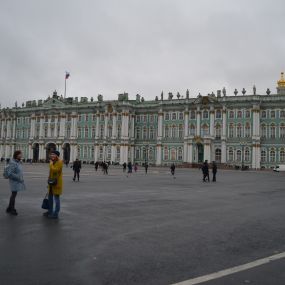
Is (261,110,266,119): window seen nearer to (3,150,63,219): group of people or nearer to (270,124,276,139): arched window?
(270,124,276,139): arched window

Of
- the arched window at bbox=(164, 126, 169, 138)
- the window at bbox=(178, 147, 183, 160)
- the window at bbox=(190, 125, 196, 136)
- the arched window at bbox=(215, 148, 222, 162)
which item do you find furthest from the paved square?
the arched window at bbox=(164, 126, 169, 138)

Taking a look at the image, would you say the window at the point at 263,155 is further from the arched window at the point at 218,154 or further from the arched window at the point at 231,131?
the arched window at the point at 218,154

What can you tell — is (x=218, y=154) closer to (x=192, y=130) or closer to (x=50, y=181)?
(x=192, y=130)

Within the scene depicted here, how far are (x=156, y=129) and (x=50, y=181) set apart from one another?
3050 inches

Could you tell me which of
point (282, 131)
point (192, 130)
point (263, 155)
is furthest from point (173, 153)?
point (282, 131)

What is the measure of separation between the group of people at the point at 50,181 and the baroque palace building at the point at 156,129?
6828 centimetres

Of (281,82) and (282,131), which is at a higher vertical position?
(281,82)

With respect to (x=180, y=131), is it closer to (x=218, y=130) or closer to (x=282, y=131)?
(x=218, y=130)

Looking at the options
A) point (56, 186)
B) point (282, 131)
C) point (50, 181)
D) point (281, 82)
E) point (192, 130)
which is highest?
point (281, 82)

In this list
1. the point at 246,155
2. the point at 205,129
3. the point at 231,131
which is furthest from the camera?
the point at 205,129

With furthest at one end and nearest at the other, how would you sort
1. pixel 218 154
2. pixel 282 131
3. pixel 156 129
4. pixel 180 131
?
1. pixel 156 129
2. pixel 180 131
3. pixel 218 154
4. pixel 282 131

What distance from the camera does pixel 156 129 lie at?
8788 centimetres

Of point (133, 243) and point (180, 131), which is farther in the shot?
point (180, 131)

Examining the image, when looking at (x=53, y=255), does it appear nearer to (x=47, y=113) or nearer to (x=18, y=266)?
(x=18, y=266)
